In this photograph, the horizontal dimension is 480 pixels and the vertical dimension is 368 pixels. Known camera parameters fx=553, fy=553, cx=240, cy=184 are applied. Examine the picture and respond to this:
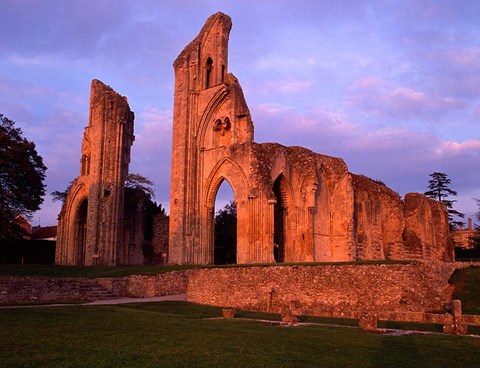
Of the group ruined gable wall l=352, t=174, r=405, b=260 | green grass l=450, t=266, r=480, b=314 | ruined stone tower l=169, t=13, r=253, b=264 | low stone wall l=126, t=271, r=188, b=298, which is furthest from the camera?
ruined gable wall l=352, t=174, r=405, b=260

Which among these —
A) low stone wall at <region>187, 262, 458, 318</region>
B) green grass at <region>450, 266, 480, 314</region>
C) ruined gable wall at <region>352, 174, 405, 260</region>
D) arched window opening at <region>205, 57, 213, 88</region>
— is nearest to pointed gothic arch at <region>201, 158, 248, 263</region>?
arched window opening at <region>205, 57, 213, 88</region>

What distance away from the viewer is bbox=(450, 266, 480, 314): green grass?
54.9 ft

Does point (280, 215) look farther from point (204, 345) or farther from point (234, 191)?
point (204, 345)

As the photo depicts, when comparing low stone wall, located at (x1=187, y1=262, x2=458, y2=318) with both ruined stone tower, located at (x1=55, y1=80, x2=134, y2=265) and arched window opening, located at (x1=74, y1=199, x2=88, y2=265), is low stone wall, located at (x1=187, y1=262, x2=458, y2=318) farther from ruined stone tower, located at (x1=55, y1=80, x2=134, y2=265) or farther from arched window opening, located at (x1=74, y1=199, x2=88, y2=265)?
arched window opening, located at (x1=74, y1=199, x2=88, y2=265)

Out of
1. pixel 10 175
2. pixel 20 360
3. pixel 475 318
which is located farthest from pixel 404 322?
pixel 10 175

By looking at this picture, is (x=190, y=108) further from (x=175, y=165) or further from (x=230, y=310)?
(x=230, y=310)

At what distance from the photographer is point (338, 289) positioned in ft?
53.2

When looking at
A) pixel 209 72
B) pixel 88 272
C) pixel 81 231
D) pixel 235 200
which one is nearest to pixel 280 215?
pixel 235 200

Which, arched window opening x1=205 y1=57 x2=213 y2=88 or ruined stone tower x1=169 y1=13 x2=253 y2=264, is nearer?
ruined stone tower x1=169 y1=13 x2=253 y2=264

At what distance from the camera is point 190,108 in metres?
34.1

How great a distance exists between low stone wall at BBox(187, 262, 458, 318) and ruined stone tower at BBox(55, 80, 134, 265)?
659 inches

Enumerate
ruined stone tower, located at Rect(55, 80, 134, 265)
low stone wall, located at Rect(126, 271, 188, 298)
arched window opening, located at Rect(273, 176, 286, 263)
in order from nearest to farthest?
1. low stone wall, located at Rect(126, 271, 188, 298)
2. arched window opening, located at Rect(273, 176, 286, 263)
3. ruined stone tower, located at Rect(55, 80, 134, 265)

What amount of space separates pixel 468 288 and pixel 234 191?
14.6 meters

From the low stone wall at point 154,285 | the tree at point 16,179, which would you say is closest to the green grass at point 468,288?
the low stone wall at point 154,285
